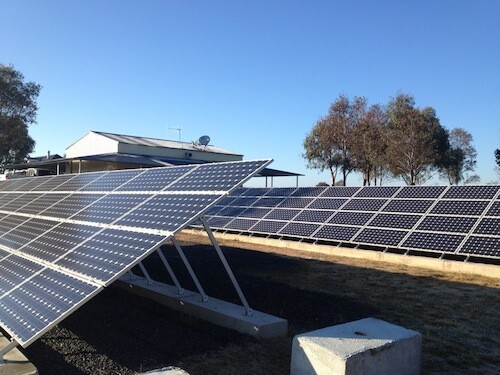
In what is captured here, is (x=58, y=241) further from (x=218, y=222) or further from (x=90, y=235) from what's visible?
(x=218, y=222)

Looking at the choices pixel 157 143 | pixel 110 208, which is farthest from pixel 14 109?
pixel 110 208

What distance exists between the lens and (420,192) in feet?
61.1

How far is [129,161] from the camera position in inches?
1309

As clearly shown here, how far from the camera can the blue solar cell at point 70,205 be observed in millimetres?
9988

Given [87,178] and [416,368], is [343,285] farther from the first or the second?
[87,178]

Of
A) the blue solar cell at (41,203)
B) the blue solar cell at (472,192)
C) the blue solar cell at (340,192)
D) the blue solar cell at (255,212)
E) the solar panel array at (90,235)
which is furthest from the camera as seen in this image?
the blue solar cell at (255,212)

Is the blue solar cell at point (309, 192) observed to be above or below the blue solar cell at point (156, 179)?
below

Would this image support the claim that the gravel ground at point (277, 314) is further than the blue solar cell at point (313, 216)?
No

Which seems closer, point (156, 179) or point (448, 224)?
point (156, 179)

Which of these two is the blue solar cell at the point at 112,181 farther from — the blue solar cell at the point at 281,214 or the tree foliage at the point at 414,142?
the tree foliage at the point at 414,142

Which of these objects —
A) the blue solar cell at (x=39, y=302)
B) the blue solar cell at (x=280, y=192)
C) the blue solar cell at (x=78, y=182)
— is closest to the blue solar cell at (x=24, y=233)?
the blue solar cell at (x=78, y=182)

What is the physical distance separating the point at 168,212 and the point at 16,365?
3050 millimetres

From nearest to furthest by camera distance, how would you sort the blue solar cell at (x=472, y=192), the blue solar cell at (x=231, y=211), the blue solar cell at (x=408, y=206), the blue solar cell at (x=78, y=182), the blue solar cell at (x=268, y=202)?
the blue solar cell at (x=78, y=182), the blue solar cell at (x=472, y=192), the blue solar cell at (x=408, y=206), the blue solar cell at (x=268, y=202), the blue solar cell at (x=231, y=211)

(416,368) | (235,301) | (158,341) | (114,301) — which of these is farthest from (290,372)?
(114,301)
